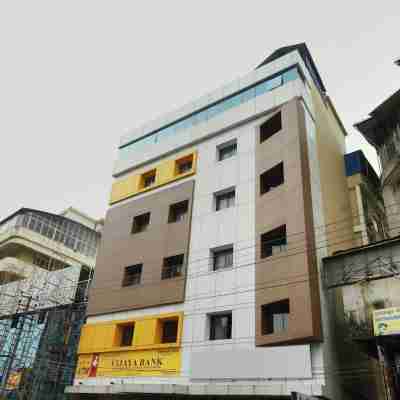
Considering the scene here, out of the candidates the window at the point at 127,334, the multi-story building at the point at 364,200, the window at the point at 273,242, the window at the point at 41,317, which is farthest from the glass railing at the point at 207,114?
the window at the point at 127,334

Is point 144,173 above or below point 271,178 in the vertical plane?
above

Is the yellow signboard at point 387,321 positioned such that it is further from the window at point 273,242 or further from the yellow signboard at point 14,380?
the yellow signboard at point 14,380

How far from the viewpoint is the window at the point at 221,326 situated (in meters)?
20.1

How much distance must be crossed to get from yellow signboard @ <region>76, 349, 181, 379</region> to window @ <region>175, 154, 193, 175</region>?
12.1 m

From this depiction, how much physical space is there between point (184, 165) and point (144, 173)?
10.6 feet

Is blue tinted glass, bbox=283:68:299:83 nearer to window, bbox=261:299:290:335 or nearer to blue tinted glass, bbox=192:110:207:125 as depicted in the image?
blue tinted glass, bbox=192:110:207:125

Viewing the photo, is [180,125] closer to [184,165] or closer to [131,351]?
[184,165]

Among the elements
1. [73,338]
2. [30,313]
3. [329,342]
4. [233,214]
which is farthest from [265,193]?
[30,313]

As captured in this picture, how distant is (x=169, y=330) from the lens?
73.4ft

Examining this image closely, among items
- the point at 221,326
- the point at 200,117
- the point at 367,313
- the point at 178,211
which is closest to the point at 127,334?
the point at 221,326

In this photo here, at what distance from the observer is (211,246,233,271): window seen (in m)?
22.1

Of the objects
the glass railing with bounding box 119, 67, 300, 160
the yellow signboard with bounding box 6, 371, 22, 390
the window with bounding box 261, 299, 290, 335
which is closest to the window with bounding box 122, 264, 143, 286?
the window with bounding box 261, 299, 290, 335

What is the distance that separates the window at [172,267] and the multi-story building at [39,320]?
26.1 feet

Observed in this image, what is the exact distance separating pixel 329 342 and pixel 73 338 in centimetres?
1799
